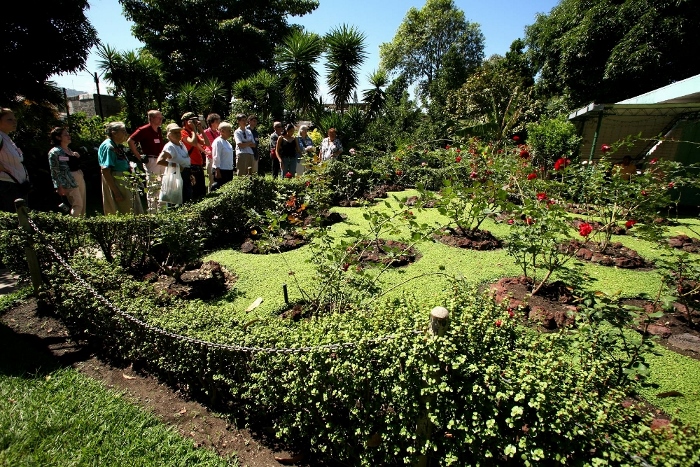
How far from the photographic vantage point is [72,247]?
4.15 meters

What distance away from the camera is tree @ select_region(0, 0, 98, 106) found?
973 cm

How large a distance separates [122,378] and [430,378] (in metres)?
2.53

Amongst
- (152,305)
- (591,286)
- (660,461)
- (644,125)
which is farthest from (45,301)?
(644,125)

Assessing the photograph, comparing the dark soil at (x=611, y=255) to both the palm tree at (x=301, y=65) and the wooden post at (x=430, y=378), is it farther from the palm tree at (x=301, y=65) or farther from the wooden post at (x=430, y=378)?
the palm tree at (x=301, y=65)

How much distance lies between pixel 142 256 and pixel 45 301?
1011mm

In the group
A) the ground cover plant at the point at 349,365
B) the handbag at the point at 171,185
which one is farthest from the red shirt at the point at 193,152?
the ground cover plant at the point at 349,365

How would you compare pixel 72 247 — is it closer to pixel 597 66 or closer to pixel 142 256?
pixel 142 256

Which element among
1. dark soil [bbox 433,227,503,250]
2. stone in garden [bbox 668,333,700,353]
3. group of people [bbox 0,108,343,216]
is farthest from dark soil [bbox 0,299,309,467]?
dark soil [bbox 433,227,503,250]

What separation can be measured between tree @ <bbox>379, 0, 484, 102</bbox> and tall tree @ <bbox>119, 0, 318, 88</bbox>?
16.5m

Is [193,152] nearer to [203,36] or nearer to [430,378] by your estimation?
[430,378]

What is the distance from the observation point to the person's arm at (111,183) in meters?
5.55

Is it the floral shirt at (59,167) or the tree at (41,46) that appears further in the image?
the tree at (41,46)

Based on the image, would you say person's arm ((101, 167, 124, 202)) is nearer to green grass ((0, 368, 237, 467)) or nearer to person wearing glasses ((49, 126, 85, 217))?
person wearing glasses ((49, 126, 85, 217))

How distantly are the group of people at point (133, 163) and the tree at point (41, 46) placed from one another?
19.2ft
